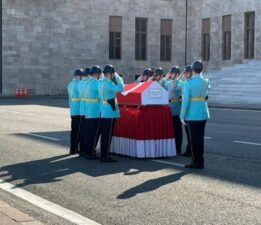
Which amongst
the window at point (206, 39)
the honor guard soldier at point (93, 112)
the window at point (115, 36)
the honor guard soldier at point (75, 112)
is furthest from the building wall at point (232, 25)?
the honor guard soldier at point (93, 112)

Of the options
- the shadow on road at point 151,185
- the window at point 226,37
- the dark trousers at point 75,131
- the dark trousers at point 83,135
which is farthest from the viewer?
the window at point 226,37

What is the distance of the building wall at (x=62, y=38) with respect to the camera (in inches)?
1901

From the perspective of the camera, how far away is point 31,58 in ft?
161

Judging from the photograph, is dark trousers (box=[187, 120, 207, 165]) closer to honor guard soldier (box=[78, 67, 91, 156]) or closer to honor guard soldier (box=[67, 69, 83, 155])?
honor guard soldier (box=[78, 67, 91, 156])

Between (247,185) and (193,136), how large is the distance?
6.56ft

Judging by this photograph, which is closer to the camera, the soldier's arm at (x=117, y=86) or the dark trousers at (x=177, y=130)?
the soldier's arm at (x=117, y=86)

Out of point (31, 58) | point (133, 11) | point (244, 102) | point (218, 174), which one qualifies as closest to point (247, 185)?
point (218, 174)

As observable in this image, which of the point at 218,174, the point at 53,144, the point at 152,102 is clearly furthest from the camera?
the point at 53,144

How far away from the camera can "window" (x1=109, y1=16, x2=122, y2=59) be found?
52062 mm

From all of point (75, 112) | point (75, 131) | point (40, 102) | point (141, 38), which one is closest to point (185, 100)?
point (75, 112)

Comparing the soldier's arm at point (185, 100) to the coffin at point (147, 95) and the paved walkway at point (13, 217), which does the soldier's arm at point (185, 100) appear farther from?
Result: the paved walkway at point (13, 217)

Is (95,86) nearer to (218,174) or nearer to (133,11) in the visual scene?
(218,174)

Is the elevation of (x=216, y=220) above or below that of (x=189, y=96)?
below

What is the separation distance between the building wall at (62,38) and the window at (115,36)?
0.39 metres
